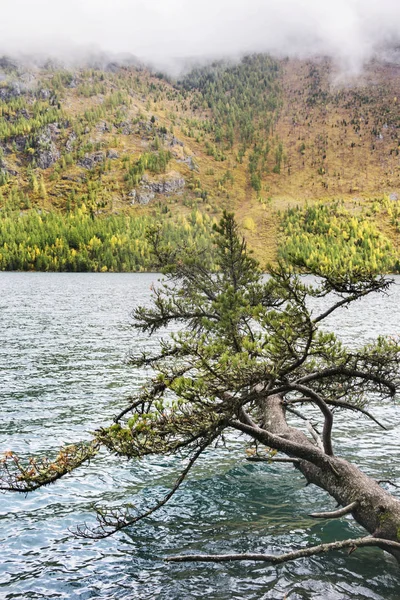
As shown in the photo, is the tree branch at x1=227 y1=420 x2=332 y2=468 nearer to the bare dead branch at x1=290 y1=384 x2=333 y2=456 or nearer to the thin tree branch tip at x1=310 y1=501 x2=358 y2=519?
the bare dead branch at x1=290 y1=384 x2=333 y2=456

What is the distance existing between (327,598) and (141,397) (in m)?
8.21

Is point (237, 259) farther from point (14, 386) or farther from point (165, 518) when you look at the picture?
point (14, 386)

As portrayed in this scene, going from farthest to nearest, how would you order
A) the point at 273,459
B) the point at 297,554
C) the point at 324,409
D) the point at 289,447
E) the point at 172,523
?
1. the point at 172,523
2. the point at 289,447
3. the point at 273,459
4. the point at 324,409
5. the point at 297,554

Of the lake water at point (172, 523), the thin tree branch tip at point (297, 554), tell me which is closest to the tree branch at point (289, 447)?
the lake water at point (172, 523)

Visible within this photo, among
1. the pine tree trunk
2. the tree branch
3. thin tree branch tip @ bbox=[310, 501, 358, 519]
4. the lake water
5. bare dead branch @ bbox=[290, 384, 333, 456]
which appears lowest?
the lake water

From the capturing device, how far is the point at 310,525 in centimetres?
1501

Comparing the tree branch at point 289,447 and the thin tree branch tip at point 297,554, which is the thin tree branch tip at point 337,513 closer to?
the thin tree branch tip at point 297,554

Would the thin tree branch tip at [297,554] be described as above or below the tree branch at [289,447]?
below

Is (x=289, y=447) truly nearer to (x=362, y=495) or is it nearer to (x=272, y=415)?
(x=362, y=495)

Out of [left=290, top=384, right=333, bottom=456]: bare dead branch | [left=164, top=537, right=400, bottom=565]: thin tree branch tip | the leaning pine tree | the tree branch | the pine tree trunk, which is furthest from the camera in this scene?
the tree branch

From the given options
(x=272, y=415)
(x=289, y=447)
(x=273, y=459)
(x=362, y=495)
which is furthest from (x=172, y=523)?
(x=362, y=495)

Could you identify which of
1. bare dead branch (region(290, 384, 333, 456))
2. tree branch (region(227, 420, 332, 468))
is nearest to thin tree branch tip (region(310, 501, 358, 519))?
tree branch (region(227, 420, 332, 468))

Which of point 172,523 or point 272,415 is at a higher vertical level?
point 272,415

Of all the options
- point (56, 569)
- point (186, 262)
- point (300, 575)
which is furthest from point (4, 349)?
point (300, 575)
